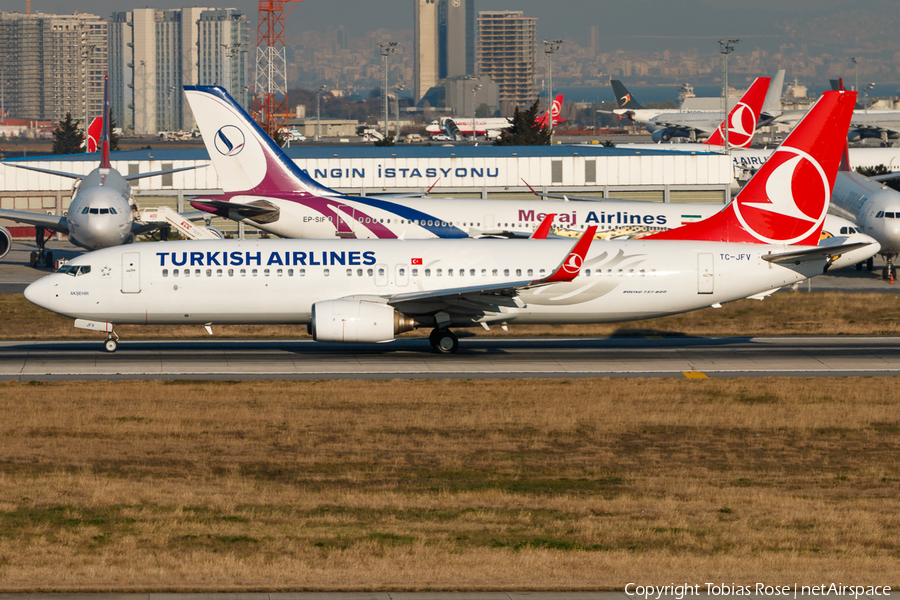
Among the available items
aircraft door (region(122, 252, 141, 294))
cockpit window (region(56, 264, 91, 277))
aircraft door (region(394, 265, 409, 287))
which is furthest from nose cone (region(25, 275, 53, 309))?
aircraft door (region(394, 265, 409, 287))

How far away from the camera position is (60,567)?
51.4 ft

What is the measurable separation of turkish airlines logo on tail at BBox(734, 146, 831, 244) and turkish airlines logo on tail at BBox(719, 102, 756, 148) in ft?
203

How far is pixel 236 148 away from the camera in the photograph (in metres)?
52.8

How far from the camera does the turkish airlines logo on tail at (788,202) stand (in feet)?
132

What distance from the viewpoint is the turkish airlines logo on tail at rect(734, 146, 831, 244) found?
4031 cm

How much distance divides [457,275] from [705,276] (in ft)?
30.5

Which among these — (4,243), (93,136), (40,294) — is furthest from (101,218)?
(93,136)

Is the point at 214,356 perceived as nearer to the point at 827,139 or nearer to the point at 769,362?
the point at 769,362

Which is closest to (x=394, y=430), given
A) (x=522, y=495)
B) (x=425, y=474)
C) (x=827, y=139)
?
(x=425, y=474)

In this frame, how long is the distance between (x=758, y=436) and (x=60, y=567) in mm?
18449

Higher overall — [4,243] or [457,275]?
[4,243]

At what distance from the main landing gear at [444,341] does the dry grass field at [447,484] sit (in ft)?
21.1

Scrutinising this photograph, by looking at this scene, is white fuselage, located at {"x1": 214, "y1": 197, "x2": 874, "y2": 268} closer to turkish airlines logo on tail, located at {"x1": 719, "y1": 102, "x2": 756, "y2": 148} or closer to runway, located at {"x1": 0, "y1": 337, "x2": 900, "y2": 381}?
runway, located at {"x1": 0, "y1": 337, "x2": 900, "y2": 381}

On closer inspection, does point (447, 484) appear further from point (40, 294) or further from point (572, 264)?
point (40, 294)
